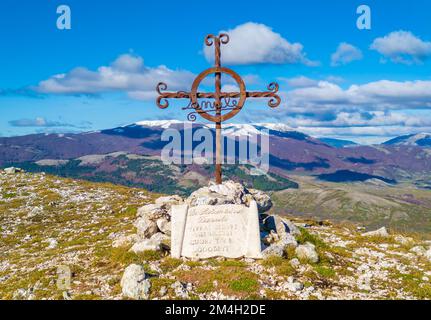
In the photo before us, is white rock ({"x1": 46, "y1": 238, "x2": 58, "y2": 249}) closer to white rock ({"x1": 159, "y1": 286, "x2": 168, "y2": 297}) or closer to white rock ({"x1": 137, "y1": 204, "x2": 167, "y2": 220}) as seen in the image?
white rock ({"x1": 137, "y1": 204, "x2": 167, "y2": 220})

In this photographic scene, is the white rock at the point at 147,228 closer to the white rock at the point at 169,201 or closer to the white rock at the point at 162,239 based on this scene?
the white rock at the point at 162,239

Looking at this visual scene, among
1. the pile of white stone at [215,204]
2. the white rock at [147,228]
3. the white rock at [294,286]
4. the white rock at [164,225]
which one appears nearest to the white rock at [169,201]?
the pile of white stone at [215,204]

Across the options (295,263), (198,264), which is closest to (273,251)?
(295,263)

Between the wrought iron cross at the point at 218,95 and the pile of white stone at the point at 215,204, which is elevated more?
the wrought iron cross at the point at 218,95

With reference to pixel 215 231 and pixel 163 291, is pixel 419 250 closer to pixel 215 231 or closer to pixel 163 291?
pixel 215 231
